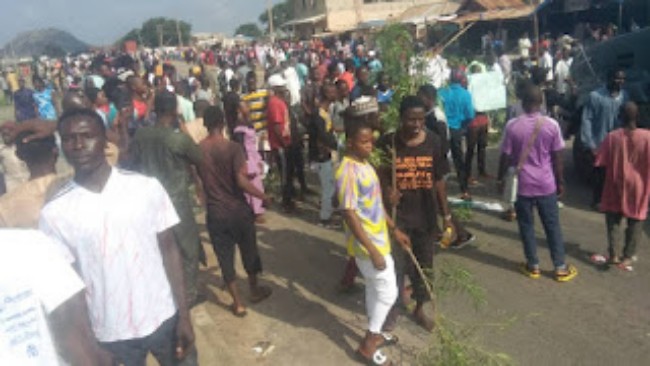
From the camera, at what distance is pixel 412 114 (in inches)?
149

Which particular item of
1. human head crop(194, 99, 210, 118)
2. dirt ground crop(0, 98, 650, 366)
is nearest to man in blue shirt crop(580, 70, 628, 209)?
dirt ground crop(0, 98, 650, 366)

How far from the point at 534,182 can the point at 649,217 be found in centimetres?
231

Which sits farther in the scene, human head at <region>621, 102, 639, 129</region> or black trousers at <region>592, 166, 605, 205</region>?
black trousers at <region>592, 166, 605, 205</region>

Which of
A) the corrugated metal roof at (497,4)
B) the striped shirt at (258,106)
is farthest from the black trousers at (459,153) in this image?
the corrugated metal roof at (497,4)

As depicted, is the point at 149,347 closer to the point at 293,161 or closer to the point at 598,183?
the point at 293,161

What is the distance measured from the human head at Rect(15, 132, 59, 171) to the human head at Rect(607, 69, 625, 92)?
5.94 m

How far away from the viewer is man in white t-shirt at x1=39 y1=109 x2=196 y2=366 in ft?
7.20

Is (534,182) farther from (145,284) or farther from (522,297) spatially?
(145,284)

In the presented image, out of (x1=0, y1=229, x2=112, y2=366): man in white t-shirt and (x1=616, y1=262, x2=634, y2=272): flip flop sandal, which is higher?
(x1=0, y1=229, x2=112, y2=366): man in white t-shirt

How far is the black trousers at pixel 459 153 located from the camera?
6961 millimetres

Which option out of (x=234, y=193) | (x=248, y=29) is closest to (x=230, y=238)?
(x=234, y=193)

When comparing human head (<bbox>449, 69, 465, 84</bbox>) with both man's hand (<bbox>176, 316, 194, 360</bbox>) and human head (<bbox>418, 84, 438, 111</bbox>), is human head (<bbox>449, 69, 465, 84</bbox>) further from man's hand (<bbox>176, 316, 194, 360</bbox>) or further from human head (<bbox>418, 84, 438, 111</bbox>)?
man's hand (<bbox>176, 316, 194, 360</bbox>)

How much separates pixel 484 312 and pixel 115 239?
3216 mm

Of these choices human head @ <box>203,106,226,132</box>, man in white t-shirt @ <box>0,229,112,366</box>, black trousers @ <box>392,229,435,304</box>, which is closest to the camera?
man in white t-shirt @ <box>0,229,112,366</box>
